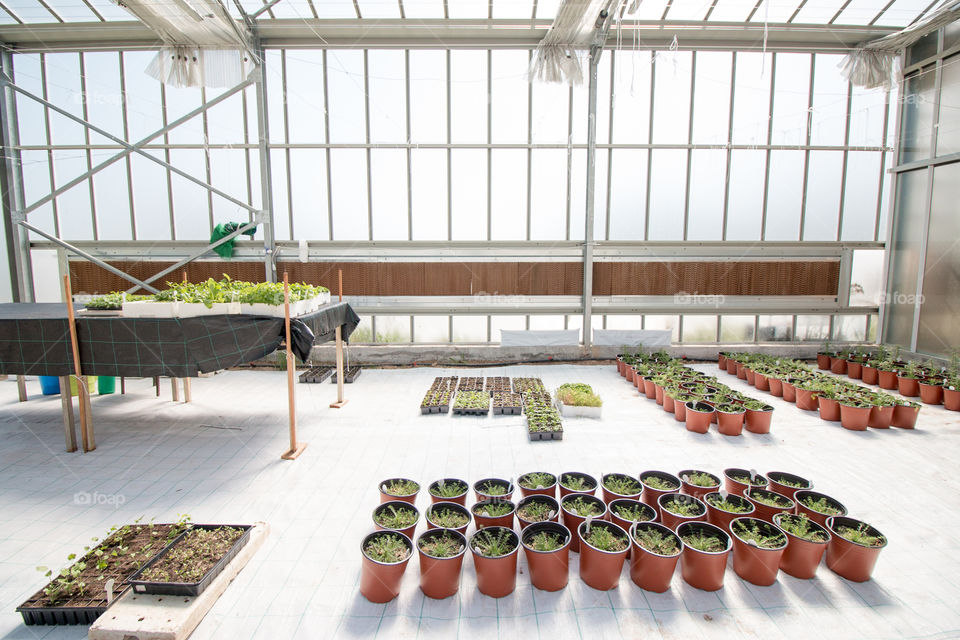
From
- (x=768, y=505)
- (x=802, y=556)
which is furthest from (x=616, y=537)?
(x=768, y=505)

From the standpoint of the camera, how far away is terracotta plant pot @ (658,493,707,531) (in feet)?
12.1

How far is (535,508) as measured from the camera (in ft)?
12.8

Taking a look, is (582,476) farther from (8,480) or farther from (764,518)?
(8,480)

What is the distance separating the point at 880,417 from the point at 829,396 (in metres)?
0.64

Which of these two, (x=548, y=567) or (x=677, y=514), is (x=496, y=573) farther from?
(x=677, y=514)

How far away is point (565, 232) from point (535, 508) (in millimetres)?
8153

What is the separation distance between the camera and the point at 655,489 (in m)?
4.12

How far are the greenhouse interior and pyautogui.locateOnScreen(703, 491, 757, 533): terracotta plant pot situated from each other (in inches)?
24.0

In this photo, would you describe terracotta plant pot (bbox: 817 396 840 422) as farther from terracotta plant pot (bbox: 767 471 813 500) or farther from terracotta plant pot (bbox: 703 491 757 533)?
terracotta plant pot (bbox: 703 491 757 533)

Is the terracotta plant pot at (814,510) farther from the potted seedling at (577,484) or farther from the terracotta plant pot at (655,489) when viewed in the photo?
the potted seedling at (577,484)

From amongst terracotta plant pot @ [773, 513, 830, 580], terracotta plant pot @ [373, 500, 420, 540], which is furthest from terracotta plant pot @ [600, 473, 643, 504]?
terracotta plant pot @ [373, 500, 420, 540]

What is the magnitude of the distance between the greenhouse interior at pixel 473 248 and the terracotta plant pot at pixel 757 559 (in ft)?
3.94

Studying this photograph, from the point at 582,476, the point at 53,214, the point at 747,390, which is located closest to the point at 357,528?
the point at 582,476

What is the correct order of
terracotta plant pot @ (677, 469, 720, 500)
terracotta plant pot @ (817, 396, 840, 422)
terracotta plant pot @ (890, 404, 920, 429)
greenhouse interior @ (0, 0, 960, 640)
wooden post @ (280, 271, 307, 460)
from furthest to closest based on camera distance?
terracotta plant pot @ (817, 396, 840, 422) < terracotta plant pot @ (890, 404, 920, 429) < greenhouse interior @ (0, 0, 960, 640) < wooden post @ (280, 271, 307, 460) < terracotta plant pot @ (677, 469, 720, 500)
